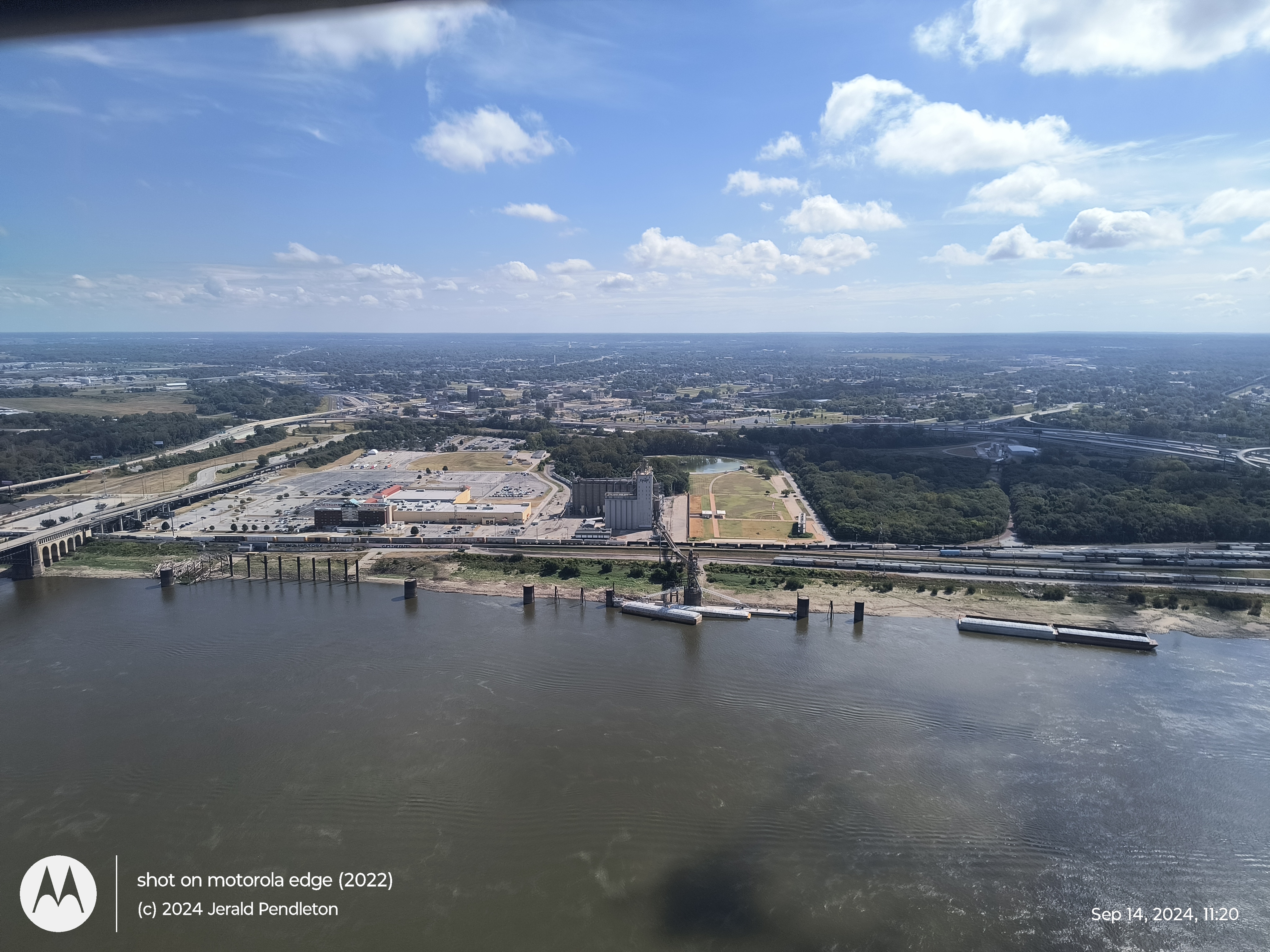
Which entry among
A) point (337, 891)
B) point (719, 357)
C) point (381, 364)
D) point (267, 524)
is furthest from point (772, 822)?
point (719, 357)

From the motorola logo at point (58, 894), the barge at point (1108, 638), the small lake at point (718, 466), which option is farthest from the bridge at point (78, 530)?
the barge at point (1108, 638)

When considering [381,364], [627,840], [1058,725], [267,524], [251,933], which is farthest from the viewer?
[381,364]

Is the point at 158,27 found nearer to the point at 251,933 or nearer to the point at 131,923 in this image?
the point at 251,933

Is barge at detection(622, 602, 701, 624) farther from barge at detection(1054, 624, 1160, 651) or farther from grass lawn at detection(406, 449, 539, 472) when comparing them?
grass lawn at detection(406, 449, 539, 472)

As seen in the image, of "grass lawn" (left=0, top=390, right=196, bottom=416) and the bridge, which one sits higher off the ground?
"grass lawn" (left=0, top=390, right=196, bottom=416)

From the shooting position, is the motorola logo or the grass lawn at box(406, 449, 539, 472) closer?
the motorola logo

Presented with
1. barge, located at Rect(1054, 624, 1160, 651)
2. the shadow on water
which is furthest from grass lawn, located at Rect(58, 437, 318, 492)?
barge, located at Rect(1054, 624, 1160, 651)
